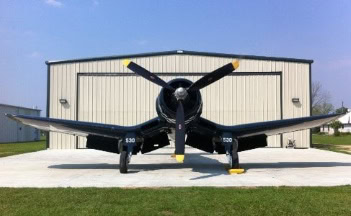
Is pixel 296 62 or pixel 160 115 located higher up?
pixel 296 62

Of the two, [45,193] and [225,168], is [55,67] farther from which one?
[45,193]

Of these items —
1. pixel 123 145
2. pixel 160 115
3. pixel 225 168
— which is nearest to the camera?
pixel 160 115

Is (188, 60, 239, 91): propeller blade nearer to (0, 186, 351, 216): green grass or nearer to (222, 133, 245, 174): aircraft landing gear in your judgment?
(222, 133, 245, 174): aircraft landing gear

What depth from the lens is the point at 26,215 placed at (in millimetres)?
7469

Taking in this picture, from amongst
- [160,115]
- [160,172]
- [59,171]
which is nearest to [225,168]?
[160,172]

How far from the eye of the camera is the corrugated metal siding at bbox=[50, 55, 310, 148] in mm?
30438

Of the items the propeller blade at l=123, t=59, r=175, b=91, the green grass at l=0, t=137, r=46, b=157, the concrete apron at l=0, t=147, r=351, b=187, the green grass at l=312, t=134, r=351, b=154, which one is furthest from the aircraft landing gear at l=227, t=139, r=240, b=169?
the green grass at l=0, t=137, r=46, b=157

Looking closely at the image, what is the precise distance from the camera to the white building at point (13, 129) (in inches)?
1959

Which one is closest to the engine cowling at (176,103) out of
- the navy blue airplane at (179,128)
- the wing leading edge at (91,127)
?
the navy blue airplane at (179,128)

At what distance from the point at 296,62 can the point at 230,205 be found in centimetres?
2504

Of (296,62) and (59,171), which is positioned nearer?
(59,171)

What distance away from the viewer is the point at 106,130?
599 inches

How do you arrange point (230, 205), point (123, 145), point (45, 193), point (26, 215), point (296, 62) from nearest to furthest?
point (26, 215)
point (230, 205)
point (45, 193)
point (123, 145)
point (296, 62)

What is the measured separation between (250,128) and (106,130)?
604cm
